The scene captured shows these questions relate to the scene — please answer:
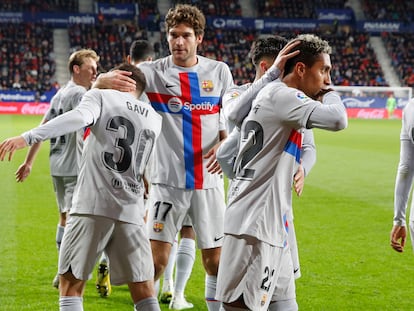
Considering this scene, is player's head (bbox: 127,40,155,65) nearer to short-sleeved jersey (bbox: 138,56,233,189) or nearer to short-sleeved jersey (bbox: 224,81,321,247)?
short-sleeved jersey (bbox: 138,56,233,189)

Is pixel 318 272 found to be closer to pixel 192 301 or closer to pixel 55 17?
pixel 192 301

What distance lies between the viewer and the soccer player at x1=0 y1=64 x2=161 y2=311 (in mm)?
3885

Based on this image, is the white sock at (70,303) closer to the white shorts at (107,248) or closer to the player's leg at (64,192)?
the white shorts at (107,248)

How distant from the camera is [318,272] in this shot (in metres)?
7.11

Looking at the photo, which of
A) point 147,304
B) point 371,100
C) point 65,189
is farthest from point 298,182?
point 371,100

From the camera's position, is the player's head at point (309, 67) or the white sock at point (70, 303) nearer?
the player's head at point (309, 67)

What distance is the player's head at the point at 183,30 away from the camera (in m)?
4.85

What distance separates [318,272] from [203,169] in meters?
2.71

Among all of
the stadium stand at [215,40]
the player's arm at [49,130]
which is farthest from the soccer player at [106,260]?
the stadium stand at [215,40]

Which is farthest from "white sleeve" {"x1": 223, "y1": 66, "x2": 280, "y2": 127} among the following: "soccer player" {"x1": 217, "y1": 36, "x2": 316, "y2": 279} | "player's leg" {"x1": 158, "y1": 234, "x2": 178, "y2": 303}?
"player's leg" {"x1": 158, "y1": 234, "x2": 178, "y2": 303}

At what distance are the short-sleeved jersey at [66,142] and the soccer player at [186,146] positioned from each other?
1.45m

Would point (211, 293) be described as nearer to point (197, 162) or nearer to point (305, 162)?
Result: point (197, 162)

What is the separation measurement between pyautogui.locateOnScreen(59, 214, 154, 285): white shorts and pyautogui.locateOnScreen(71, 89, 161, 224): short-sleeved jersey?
61 mm

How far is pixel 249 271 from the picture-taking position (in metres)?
3.34
